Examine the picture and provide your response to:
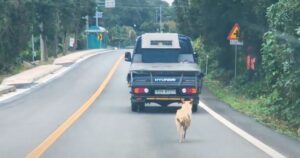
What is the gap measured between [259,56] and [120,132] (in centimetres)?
1554

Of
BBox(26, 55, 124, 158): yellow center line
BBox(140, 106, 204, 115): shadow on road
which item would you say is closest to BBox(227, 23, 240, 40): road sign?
BBox(26, 55, 124, 158): yellow center line

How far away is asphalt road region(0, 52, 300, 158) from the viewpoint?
41.8 ft

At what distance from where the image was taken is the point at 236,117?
63.8 ft

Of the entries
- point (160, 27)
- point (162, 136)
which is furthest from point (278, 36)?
point (160, 27)

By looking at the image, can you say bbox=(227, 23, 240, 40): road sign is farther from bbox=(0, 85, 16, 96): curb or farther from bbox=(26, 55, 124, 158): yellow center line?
bbox=(0, 85, 16, 96): curb

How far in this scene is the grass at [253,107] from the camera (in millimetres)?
17562

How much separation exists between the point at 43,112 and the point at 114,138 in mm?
6720

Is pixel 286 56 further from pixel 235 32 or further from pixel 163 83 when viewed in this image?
pixel 235 32

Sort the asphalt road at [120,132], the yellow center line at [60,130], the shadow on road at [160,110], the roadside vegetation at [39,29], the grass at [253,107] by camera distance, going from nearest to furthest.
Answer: the yellow center line at [60,130] < the asphalt road at [120,132] < the grass at [253,107] < the shadow on road at [160,110] < the roadside vegetation at [39,29]

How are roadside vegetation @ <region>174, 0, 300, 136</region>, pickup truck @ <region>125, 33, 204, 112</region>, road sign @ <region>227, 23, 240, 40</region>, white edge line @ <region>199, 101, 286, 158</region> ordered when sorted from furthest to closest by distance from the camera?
road sign @ <region>227, 23, 240, 40</region> < pickup truck @ <region>125, 33, 204, 112</region> < roadside vegetation @ <region>174, 0, 300, 136</region> < white edge line @ <region>199, 101, 286, 158</region>

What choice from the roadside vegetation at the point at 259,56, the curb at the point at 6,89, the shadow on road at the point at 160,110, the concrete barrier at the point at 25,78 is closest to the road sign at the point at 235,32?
the roadside vegetation at the point at 259,56

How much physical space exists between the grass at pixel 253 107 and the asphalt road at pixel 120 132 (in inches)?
18.2

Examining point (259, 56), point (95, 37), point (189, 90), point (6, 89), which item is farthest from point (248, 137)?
point (95, 37)

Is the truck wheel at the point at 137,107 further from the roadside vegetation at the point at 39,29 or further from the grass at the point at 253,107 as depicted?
the roadside vegetation at the point at 39,29
